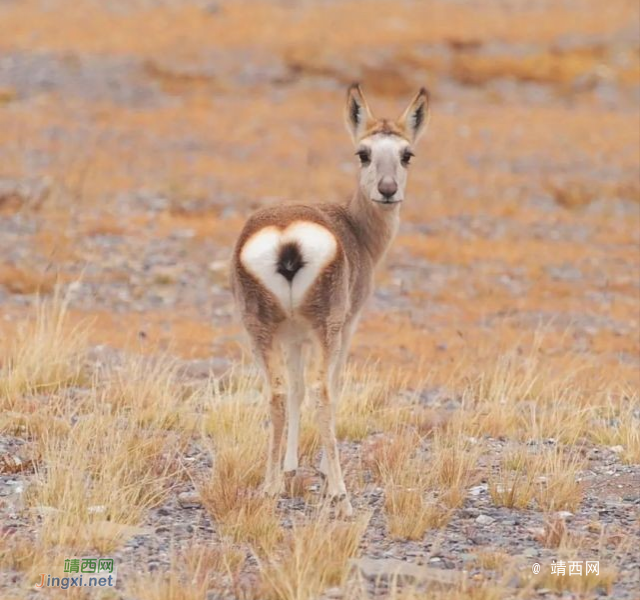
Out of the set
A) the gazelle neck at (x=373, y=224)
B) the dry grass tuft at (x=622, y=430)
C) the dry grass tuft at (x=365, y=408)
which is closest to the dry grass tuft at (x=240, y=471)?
the dry grass tuft at (x=365, y=408)

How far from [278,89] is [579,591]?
2938 cm

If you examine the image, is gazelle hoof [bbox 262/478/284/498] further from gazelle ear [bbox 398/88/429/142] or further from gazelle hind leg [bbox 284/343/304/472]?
gazelle ear [bbox 398/88/429/142]

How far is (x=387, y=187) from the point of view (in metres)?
8.52

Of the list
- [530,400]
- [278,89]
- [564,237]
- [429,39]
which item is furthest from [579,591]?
[429,39]

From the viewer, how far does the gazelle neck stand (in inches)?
364

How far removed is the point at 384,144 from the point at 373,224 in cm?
74

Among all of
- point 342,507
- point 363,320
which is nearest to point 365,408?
point 342,507

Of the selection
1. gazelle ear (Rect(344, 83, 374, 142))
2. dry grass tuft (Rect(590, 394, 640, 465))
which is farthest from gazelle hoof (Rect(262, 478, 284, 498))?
dry grass tuft (Rect(590, 394, 640, 465))

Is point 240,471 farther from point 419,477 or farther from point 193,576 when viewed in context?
Result: point 193,576

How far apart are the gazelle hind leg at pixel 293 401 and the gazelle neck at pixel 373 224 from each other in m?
0.98

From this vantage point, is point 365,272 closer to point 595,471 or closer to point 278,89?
point 595,471

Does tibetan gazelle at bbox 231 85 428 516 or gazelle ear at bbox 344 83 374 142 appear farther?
gazelle ear at bbox 344 83 374 142

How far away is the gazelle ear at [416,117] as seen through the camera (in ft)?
30.0

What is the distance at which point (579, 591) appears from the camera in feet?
21.6
